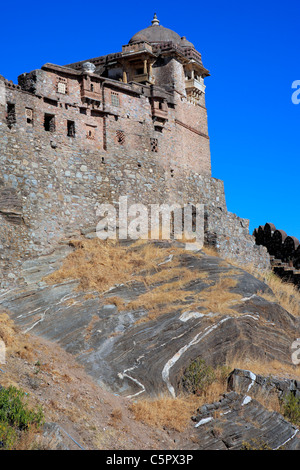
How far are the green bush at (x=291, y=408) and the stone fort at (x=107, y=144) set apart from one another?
11045 mm

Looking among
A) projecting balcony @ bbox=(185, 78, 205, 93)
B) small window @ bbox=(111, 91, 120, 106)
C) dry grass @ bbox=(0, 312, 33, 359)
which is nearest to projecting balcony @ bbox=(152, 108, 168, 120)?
small window @ bbox=(111, 91, 120, 106)

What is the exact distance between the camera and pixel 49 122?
2634 cm

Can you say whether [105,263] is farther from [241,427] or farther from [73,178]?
[241,427]

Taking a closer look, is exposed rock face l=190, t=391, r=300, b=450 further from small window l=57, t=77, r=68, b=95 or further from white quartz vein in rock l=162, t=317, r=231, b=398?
small window l=57, t=77, r=68, b=95

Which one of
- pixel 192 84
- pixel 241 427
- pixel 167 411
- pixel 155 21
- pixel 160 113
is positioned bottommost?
pixel 241 427

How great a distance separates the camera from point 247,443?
49.7 ft

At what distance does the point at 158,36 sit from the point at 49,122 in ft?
36.5

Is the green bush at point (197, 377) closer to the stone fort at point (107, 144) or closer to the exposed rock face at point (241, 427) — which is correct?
the exposed rock face at point (241, 427)

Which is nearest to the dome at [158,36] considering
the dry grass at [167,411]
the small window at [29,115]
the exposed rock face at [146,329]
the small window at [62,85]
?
the small window at [62,85]

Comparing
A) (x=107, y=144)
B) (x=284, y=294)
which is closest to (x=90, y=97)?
(x=107, y=144)

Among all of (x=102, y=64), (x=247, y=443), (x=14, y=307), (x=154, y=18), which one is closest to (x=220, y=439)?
(x=247, y=443)
